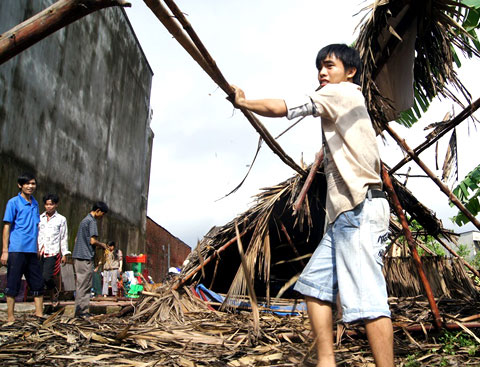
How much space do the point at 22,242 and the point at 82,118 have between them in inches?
276

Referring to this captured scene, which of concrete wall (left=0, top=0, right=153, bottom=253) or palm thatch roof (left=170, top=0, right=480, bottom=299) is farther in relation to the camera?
concrete wall (left=0, top=0, right=153, bottom=253)

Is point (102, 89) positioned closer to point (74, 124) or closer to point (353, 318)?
point (74, 124)

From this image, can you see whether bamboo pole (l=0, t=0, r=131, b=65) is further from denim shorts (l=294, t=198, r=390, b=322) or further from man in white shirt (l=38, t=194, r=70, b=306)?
Answer: man in white shirt (l=38, t=194, r=70, b=306)

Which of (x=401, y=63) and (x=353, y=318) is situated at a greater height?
(x=401, y=63)

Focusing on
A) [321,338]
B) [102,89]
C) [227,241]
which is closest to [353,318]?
[321,338]

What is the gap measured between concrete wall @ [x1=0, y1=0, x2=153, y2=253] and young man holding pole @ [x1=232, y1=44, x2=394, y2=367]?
6668 mm

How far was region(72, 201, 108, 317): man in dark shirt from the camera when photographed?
17.2 feet

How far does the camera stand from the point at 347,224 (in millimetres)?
1963

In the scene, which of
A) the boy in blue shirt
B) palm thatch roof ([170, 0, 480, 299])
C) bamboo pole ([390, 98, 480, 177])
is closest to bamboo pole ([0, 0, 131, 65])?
palm thatch roof ([170, 0, 480, 299])

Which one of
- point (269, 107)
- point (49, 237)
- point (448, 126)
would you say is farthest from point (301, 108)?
point (49, 237)

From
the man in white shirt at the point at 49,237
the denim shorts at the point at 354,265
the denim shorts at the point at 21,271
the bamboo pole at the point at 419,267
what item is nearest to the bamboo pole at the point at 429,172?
the bamboo pole at the point at 419,267

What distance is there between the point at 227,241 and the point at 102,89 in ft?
30.4

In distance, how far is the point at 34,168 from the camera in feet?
27.5

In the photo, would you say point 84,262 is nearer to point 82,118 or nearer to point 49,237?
point 49,237
